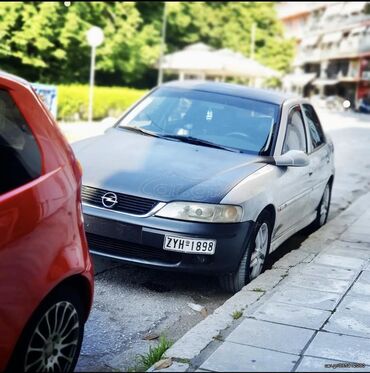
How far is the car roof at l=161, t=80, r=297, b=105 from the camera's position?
716cm

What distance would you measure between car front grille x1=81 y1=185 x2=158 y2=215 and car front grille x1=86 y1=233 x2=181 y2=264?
240 millimetres

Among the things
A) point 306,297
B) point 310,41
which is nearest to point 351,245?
point 306,297

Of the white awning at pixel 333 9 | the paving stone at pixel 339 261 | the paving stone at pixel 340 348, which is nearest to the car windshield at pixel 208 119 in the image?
the paving stone at pixel 339 261

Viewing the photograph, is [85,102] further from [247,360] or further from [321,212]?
[247,360]

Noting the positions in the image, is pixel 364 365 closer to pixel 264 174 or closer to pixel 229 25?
pixel 264 174

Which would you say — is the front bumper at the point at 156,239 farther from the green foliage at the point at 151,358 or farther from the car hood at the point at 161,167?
the green foliage at the point at 151,358

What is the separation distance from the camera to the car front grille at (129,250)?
5402 mm

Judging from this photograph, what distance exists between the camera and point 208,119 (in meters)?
6.86

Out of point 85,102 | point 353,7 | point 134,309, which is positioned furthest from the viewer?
point 353,7

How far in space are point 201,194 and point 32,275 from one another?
242cm

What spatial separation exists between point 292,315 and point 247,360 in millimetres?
1065

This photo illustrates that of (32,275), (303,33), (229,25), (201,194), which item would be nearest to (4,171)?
(32,275)

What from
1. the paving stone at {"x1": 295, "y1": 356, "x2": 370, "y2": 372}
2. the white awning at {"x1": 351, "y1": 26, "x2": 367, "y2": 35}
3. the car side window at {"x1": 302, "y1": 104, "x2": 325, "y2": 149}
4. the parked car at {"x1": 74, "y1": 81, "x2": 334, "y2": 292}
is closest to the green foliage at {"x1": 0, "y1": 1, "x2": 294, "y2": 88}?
the car side window at {"x1": 302, "y1": 104, "x2": 325, "y2": 149}

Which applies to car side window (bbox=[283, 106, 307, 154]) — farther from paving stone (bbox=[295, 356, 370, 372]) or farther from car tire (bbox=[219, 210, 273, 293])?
paving stone (bbox=[295, 356, 370, 372])
